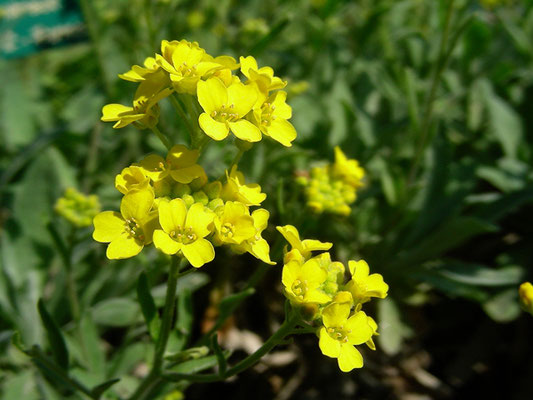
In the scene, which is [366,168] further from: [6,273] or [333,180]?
[6,273]

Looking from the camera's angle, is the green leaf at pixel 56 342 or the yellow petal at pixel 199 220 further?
the green leaf at pixel 56 342

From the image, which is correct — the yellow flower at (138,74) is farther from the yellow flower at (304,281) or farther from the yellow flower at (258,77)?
the yellow flower at (304,281)

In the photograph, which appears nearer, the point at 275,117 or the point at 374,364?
the point at 275,117

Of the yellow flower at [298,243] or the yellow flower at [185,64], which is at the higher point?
the yellow flower at [185,64]

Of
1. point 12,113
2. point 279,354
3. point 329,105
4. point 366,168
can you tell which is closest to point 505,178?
point 366,168

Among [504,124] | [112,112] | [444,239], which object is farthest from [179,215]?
[504,124]

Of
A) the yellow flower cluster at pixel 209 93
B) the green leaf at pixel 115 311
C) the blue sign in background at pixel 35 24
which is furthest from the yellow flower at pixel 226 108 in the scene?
the blue sign in background at pixel 35 24

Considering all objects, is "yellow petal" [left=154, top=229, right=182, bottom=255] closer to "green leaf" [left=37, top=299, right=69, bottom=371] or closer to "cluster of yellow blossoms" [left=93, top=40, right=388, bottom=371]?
"cluster of yellow blossoms" [left=93, top=40, right=388, bottom=371]
